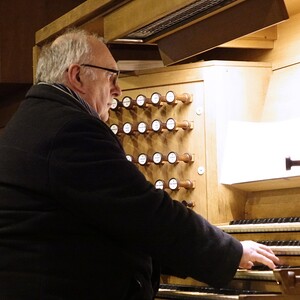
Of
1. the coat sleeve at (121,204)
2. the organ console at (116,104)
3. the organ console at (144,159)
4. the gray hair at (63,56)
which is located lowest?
the coat sleeve at (121,204)

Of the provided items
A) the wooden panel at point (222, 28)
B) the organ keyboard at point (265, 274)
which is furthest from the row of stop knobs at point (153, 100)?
the organ keyboard at point (265, 274)

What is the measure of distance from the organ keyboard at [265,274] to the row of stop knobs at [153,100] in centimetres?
69

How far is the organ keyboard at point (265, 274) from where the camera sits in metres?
2.68

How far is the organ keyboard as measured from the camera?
268 centimetres

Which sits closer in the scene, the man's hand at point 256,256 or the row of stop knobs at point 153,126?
the man's hand at point 256,256

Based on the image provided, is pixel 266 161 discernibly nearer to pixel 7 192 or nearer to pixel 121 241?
pixel 121 241

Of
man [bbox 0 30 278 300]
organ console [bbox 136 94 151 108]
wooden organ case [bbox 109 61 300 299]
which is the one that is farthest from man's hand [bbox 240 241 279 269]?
organ console [bbox 136 94 151 108]

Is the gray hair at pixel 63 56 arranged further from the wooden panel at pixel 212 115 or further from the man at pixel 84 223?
the wooden panel at pixel 212 115

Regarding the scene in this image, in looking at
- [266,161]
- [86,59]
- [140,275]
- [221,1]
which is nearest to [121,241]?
[140,275]

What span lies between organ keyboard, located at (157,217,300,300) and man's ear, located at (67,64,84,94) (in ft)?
2.90

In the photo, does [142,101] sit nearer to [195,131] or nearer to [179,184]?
[195,131]

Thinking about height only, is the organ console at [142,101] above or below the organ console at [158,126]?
above

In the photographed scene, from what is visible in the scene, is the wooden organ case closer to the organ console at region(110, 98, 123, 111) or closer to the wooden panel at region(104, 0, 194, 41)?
the organ console at region(110, 98, 123, 111)

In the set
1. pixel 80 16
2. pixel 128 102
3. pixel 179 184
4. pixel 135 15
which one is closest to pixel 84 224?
pixel 179 184
